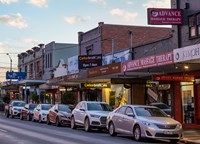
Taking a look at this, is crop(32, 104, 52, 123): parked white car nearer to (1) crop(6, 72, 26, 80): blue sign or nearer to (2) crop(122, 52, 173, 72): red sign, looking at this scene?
(2) crop(122, 52, 173, 72): red sign

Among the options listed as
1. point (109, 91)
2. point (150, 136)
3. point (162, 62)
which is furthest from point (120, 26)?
point (150, 136)

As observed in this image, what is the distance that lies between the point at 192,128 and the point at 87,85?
13.1m

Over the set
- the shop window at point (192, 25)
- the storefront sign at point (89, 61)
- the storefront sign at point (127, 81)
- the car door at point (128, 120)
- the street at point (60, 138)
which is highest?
the shop window at point (192, 25)

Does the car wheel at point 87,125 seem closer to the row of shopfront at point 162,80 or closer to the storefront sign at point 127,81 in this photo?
the row of shopfront at point 162,80

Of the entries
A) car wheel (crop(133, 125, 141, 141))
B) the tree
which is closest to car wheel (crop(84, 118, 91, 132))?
car wheel (crop(133, 125, 141, 141))

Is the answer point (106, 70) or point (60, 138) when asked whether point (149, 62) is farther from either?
point (60, 138)

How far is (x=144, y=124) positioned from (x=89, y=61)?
2020 centimetres

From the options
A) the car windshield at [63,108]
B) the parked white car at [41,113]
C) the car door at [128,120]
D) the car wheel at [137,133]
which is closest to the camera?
the car wheel at [137,133]

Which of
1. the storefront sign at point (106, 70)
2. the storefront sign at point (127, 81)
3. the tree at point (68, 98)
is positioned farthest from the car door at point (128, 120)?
the tree at point (68, 98)

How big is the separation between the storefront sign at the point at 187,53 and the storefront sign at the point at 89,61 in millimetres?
17536

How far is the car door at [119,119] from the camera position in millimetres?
20181

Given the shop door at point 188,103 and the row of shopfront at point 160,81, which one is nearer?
the row of shopfront at point 160,81

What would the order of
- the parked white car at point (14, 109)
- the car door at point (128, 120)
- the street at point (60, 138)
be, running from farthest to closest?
1. the parked white car at point (14, 109)
2. the car door at point (128, 120)
3. the street at point (60, 138)

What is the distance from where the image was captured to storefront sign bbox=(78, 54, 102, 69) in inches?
1479
